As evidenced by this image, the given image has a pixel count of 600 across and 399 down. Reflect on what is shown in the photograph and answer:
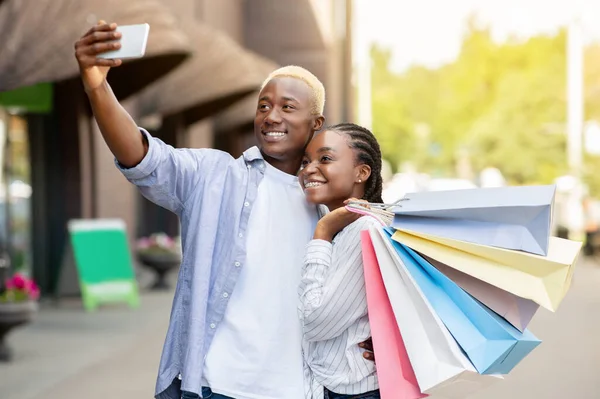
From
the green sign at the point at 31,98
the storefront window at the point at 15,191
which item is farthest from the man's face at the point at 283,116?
the storefront window at the point at 15,191

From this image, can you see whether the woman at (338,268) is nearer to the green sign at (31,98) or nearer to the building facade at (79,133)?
the building facade at (79,133)

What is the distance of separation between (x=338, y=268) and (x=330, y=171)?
31 centimetres

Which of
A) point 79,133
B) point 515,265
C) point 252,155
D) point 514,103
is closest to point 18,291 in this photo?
point 79,133

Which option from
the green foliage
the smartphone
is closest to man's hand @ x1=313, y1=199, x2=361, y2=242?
the smartphone

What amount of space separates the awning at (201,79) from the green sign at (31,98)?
2.08m

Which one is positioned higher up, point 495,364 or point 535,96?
point 535,96

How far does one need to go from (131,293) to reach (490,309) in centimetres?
1127

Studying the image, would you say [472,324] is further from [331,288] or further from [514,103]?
[514,103]

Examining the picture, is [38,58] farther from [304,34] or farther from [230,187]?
[304,34]

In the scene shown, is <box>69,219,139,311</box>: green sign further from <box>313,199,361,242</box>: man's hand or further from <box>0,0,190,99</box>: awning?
<box>313,199,361,242</box>: man's hand

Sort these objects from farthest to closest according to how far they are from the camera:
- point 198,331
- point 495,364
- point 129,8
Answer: point 129,8 → point 198,331 → point 495,364

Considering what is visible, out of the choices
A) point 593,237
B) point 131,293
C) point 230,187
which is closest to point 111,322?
point 131,293

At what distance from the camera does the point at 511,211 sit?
275 centimetres

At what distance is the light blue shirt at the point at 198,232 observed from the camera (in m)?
3.05
